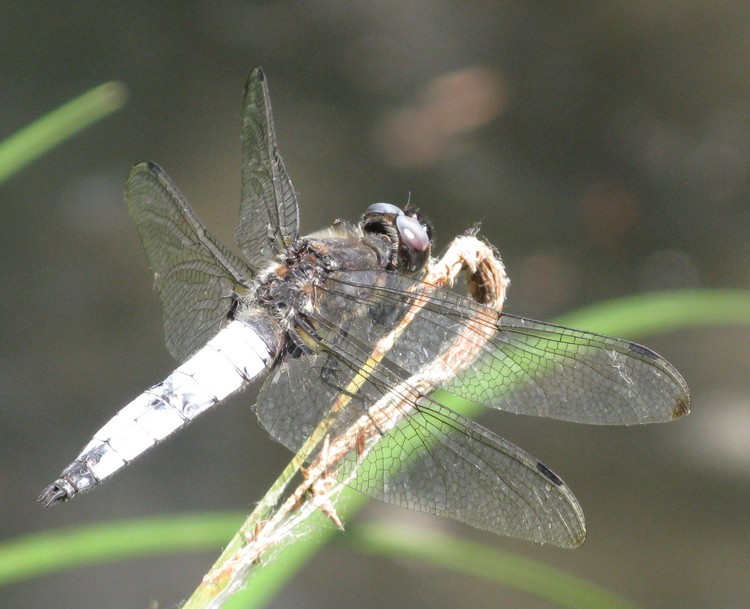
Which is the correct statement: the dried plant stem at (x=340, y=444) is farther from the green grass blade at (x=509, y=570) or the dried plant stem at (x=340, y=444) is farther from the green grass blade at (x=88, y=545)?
the green grass blade at (x=509, y=570)

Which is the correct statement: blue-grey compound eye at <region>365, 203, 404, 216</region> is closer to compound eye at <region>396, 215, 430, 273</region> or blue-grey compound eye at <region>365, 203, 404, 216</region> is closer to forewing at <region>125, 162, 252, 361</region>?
compound eye at <region>396, 215, 430, 273</region>

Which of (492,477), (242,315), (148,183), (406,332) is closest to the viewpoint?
(492,477)

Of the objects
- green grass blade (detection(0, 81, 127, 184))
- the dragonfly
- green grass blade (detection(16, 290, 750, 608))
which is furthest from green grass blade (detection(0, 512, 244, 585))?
green grass blade (detection(0, 81, 127, 184))

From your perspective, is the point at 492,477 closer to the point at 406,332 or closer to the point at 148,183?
the point at 406,332

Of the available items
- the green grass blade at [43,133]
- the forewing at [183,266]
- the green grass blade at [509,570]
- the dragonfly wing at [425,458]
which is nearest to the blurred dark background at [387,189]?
the green grass blade at [509,570]

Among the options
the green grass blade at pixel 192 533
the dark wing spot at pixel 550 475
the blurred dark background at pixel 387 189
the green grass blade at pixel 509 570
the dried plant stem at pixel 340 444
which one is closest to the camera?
the dried plant stem at pixel 340 444

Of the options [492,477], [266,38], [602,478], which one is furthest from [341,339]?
[266,38]

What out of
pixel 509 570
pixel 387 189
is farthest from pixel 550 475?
pixel 387 189
